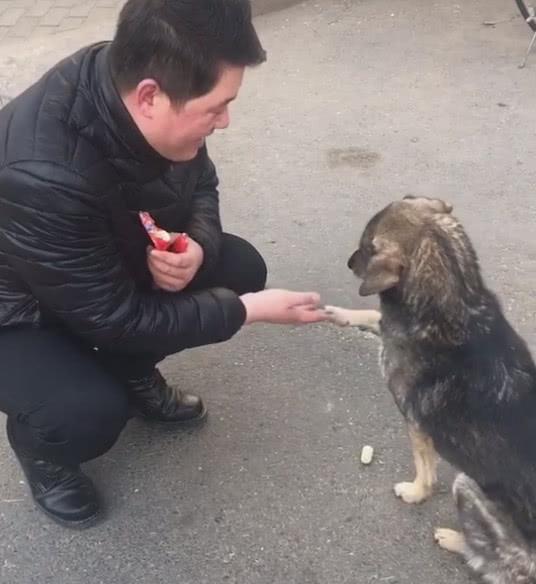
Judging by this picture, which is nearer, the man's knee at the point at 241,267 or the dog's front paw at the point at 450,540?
the dog's front paw at the point at 450,540

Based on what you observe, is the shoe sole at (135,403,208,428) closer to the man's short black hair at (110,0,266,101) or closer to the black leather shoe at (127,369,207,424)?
the black leather shoe at (127,369,207,424)

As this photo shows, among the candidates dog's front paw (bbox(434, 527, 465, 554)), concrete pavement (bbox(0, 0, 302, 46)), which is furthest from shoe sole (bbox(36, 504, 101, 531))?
concrete pavement (bbox(0, 0, 302, 46))

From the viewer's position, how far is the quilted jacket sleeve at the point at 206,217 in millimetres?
3018

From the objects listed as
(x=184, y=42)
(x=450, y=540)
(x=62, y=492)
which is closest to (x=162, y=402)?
(x=62, y=492)

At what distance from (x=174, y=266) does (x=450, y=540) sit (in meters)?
1.25

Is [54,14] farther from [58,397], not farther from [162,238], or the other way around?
[58,397]

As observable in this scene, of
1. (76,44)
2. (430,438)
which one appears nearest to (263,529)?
(430,438)

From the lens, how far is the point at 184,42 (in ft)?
7.02

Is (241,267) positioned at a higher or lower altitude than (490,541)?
higher

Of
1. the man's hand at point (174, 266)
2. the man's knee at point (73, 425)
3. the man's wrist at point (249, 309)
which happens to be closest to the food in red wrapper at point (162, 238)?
the man's hand at point (174, 266)

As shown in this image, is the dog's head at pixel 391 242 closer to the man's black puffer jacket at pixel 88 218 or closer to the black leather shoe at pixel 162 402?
the man's black puffer jacket at pixel 88 218

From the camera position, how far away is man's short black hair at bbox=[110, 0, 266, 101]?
2.13 metres

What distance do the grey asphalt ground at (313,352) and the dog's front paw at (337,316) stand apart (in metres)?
0.18

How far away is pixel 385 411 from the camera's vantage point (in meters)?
3.38
